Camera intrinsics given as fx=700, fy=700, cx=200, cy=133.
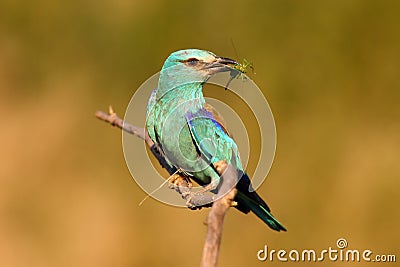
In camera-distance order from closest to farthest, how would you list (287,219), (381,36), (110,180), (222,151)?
(222,151) → (287,219) → (110,180) → (381,36)

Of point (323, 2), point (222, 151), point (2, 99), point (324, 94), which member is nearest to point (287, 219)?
point (324, 94)

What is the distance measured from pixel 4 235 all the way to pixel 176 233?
1254 mm

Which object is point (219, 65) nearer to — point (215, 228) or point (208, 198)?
point (208, 198)

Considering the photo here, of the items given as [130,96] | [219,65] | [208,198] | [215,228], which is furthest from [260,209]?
[130,96]

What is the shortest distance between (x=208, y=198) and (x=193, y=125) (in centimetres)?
39

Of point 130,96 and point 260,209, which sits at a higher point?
point 130,96

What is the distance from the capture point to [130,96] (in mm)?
5500

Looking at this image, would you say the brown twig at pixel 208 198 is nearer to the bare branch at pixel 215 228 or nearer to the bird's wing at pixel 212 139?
the bare branch at pixel 215 228

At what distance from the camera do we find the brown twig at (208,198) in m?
1.82

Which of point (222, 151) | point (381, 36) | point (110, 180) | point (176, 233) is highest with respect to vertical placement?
point (381, 36)

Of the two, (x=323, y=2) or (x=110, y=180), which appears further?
(x=323, y=2)

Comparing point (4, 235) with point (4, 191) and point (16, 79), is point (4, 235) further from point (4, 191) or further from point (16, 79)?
point (16, 79)

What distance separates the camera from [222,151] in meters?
3.40

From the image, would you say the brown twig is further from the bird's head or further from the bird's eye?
the bird's eye
